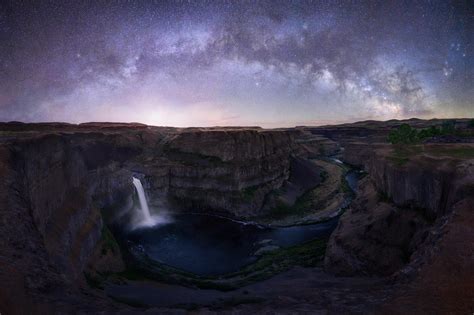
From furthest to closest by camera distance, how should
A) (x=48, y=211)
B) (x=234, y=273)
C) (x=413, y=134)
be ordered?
(x=413, y=134) < (x=234, y=273) < (x=48, y=211)

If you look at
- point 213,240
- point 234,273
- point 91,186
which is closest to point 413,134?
point 213,240

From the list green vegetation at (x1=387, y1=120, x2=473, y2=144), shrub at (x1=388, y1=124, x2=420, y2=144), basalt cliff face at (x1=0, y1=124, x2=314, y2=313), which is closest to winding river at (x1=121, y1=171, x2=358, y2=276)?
basalt cliff face at (x1=0, y1=124, x2=314, y2=313)

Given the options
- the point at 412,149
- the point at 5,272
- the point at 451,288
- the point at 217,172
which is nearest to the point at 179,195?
the point at 217,172

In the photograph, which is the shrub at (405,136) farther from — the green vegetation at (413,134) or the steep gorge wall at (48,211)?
the steep gorge wall at (48,211)

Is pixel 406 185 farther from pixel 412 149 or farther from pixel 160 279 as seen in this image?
pixel 160 279

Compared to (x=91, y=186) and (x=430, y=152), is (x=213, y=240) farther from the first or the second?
(x=430, y=152)

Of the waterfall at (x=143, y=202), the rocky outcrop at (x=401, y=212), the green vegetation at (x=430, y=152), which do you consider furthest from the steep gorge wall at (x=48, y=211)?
the green vegetation at (x=430, y=152)
